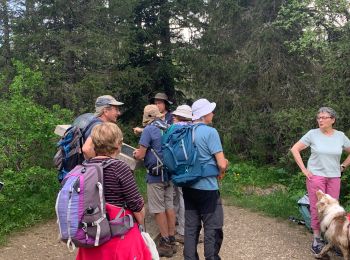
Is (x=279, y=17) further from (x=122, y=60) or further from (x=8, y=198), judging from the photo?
(x=8, y=198)

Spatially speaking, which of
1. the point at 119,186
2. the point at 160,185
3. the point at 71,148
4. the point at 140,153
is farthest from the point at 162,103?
the point at 119,186

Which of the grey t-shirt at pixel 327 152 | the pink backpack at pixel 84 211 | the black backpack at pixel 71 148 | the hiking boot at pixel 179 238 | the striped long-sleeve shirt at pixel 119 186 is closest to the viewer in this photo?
the pink backpack at pixel 84 211

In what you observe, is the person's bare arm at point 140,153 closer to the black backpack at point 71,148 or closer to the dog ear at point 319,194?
the black backpack at point 71,148

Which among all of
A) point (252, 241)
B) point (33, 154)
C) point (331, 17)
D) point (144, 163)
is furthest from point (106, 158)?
point (331, 17)

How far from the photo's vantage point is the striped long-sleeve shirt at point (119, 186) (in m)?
2.84

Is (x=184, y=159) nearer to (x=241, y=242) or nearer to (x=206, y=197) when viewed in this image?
(x=206, y=197)

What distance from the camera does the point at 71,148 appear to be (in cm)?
432

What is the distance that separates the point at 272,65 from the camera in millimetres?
10297

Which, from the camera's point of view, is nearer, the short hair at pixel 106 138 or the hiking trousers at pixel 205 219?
the short hair at pixel 106 138

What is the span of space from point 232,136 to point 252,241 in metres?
5.20

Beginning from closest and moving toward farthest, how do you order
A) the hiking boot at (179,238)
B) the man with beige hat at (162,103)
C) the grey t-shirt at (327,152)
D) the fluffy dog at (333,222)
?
the fluffy dog at (333,222) < the grey t-shirt at (327,152) < the hiking boot at (179,238) < the man with beige hat at (162,103)

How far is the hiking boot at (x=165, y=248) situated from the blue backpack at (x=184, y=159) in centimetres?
137

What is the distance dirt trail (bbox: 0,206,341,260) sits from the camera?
5271 mm

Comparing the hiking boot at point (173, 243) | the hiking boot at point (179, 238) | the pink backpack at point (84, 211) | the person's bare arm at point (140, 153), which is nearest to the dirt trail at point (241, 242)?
the hiking boot at point (173, 243)
